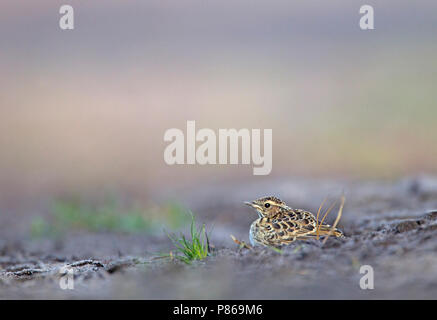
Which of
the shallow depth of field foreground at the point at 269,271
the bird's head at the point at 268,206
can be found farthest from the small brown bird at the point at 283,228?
the shallow depth of field foreground at the point at 269,271

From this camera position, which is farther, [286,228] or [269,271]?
[286,228]

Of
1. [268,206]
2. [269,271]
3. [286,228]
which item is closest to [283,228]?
[286,228]

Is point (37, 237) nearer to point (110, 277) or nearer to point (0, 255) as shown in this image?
point (0, 255)

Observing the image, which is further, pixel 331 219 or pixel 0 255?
pixel 331 219

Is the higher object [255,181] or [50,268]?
[255,181]

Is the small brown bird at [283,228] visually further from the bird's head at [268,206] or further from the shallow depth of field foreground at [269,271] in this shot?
the shallow depth of field foreground at [269,271]

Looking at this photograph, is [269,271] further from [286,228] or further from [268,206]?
[268,206]

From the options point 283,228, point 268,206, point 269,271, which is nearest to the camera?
point 269,271

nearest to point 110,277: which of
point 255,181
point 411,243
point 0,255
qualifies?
point 411,243
